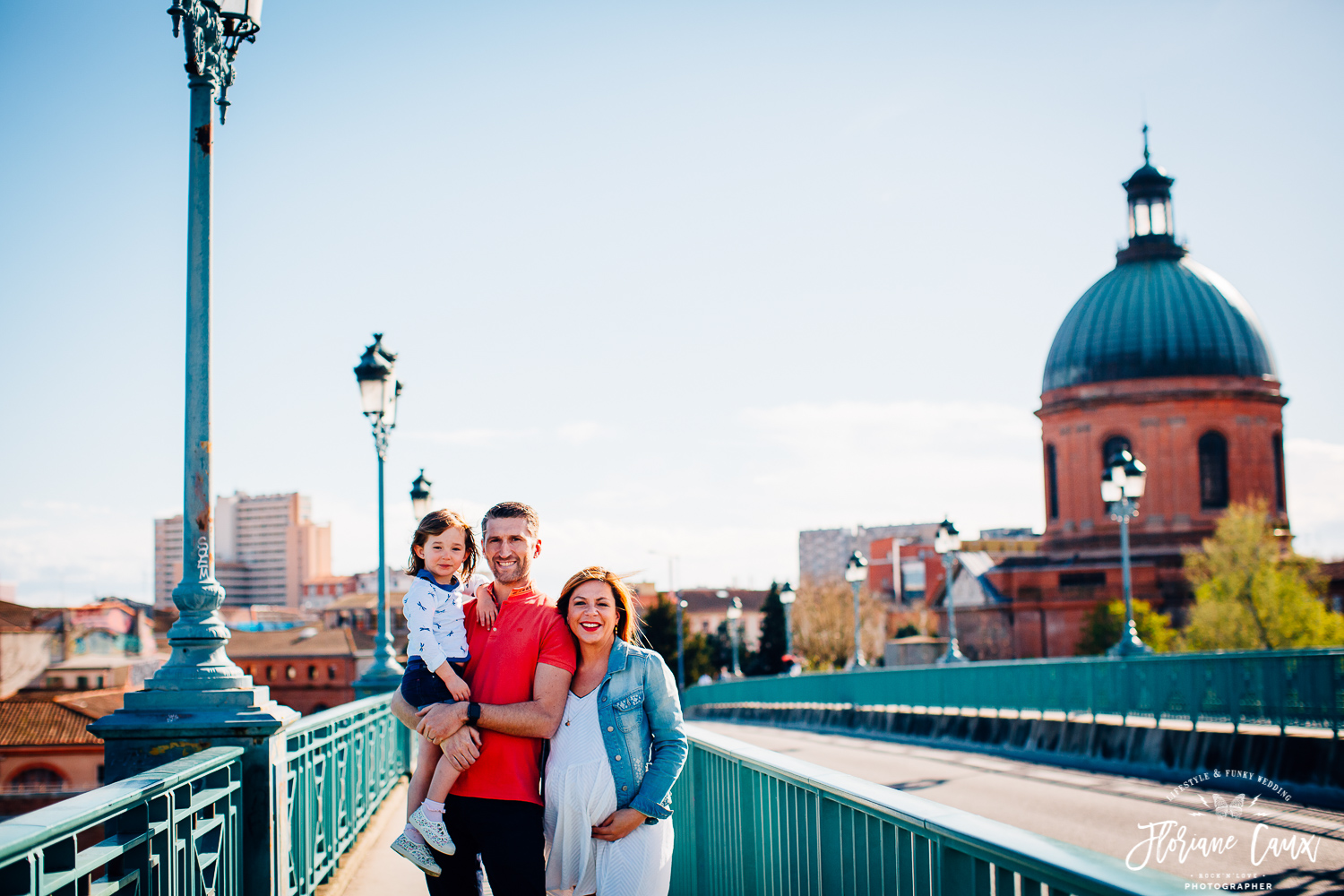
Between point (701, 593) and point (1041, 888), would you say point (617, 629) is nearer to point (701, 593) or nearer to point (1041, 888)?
point (1041, 888)

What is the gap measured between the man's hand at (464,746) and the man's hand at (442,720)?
0.03m

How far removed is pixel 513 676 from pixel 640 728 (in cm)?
50

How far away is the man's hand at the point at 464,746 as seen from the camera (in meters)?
4.08

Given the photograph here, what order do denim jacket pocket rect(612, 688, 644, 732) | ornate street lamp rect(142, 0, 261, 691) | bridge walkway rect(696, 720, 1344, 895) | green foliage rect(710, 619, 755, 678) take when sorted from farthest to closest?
green foliage rect(710, 619, 755, 678) < bridge walkway rect(696, 720, 1344, 895) < ornate street lamp rect(142, 0, 261, 691) < denim jacket pocket rect(612, 688, 644, 732)

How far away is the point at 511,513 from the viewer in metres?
4.41

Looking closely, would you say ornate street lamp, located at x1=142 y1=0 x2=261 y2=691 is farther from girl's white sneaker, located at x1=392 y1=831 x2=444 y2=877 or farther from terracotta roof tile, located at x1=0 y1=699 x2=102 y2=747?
terracotta roof tile, located at x1=0 y1=699 x2=102 y2=747

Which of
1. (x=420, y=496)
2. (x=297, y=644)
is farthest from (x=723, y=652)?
(x=420, y=496)

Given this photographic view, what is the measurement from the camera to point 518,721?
13.5ft

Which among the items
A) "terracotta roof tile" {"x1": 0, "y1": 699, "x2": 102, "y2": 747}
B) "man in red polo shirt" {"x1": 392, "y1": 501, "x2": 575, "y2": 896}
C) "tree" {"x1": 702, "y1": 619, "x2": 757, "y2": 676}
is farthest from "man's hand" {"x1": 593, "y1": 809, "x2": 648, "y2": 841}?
"tree" {"x1": 702, "y1": 619, "x2": 757, "y2": 676}

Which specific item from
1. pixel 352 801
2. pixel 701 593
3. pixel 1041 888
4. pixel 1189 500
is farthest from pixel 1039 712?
pixel 701 593

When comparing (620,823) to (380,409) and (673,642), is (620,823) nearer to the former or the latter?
(380,409)

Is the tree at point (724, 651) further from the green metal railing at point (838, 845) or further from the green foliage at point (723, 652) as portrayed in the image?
the green metal railing at point (838, 845)

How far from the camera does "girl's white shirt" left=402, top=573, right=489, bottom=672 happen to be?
4258 mm

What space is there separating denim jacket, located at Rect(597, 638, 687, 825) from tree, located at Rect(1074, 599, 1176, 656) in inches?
2110
